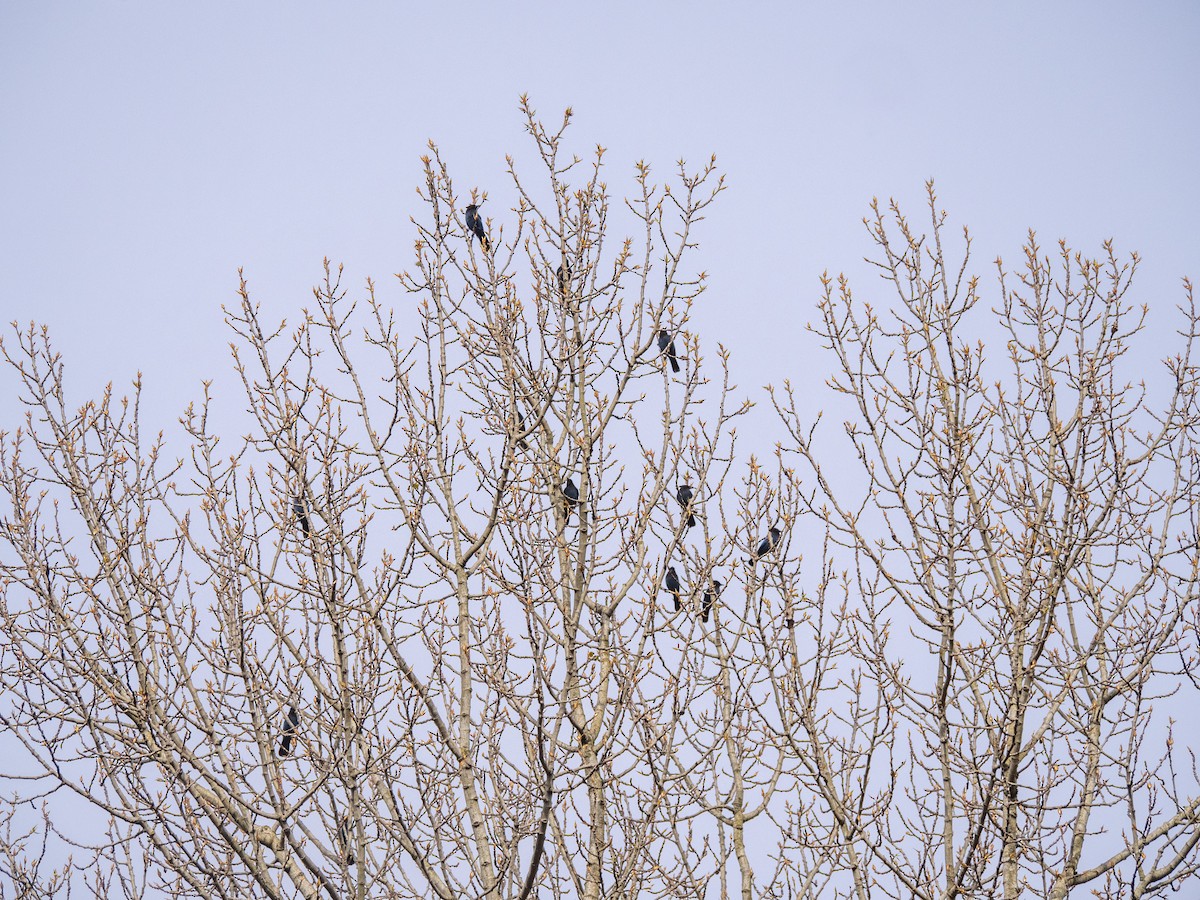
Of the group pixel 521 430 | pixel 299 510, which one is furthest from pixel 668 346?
pixel 299 510

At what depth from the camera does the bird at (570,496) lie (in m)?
5.89

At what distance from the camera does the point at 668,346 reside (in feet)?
20.7

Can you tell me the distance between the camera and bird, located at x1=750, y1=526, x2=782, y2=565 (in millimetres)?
6250

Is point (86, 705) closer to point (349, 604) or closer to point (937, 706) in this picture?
point (349, 604)

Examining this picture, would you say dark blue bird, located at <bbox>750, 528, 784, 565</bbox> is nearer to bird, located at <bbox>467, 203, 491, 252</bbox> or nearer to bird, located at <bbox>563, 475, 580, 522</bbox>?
bird, located at <bbox>563, 475, 580, 522</bbox>

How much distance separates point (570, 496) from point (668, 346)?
1046 mm

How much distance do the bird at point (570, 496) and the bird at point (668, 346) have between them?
947mm

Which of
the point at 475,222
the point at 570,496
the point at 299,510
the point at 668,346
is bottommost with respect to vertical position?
the point at 299,510

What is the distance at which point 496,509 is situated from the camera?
5590 millimetres

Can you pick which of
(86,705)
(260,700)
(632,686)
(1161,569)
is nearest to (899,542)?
(632,686)

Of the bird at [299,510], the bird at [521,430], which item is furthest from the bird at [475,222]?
the bird at [299,510]

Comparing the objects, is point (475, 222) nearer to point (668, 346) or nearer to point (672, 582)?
point (668, 346)

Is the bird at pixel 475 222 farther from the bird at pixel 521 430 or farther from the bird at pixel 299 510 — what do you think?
the bird at pixel 299 510

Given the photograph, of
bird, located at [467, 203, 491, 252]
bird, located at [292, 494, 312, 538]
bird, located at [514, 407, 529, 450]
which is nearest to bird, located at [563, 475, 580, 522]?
bird, located at [514, 407, 529, 450]
